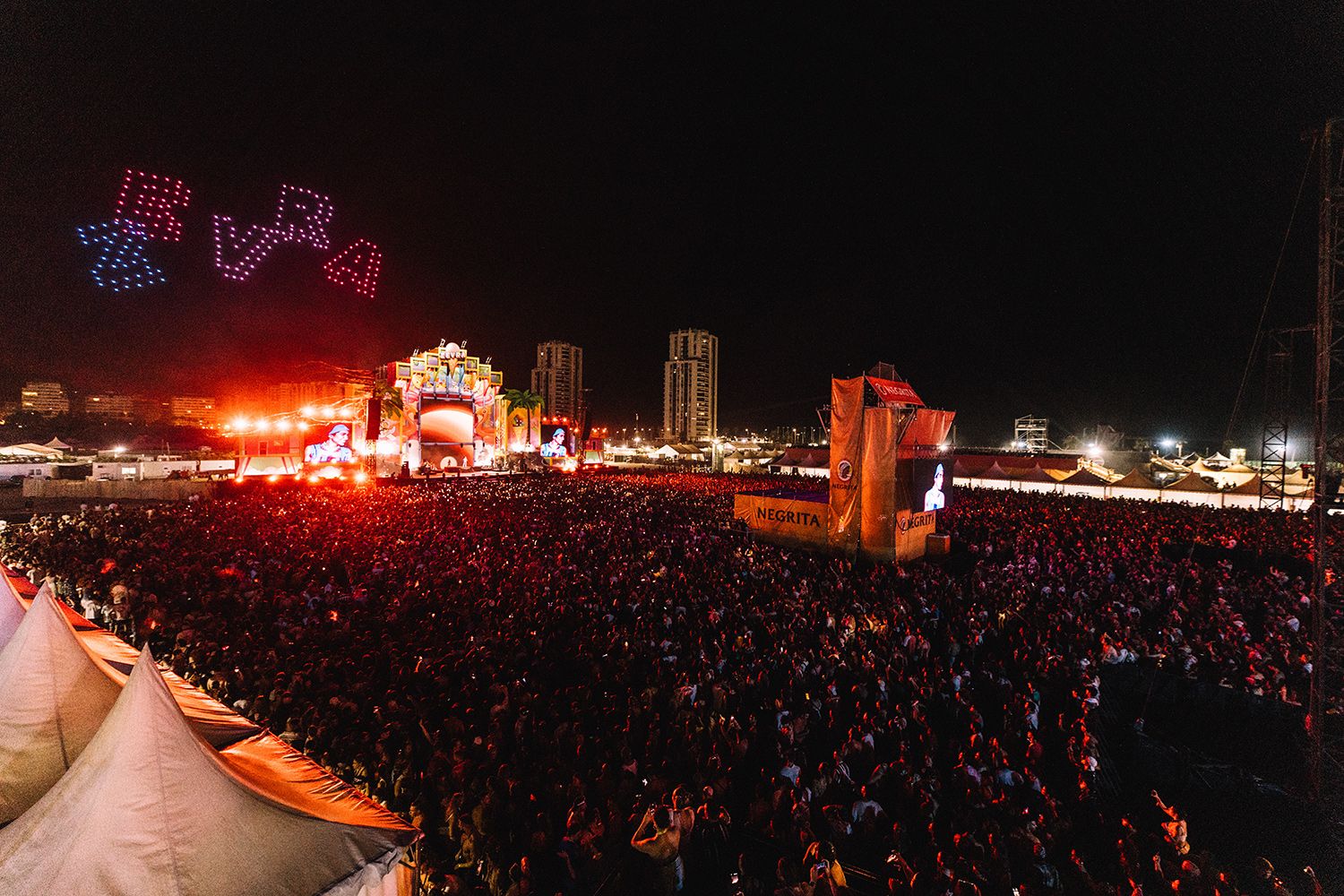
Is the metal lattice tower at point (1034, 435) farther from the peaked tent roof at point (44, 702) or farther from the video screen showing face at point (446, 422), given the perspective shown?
the peaked tent roof at point (44, 702)

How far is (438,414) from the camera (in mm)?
40250

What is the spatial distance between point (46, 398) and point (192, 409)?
1780 centimetres

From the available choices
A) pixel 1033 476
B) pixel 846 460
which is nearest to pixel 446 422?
pixel 846 460

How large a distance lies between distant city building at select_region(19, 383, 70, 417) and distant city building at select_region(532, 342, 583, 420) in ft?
207

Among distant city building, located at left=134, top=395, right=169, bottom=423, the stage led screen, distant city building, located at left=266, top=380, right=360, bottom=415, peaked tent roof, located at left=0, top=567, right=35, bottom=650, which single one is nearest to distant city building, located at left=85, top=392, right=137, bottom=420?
distant city building, located at left=134, top=395, right=169, bottom=423

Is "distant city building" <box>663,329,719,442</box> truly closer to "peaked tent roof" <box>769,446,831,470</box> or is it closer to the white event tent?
"peaked tent roof" <box>769,446,831,470</box>

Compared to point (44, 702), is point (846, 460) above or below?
above

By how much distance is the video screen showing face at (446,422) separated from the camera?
130ft

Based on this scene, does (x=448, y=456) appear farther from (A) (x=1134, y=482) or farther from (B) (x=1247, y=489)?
(B) (x=1247, y=489)

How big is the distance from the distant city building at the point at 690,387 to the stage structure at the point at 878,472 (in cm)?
8830

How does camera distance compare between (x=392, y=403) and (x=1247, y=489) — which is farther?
(x=392, y=403)


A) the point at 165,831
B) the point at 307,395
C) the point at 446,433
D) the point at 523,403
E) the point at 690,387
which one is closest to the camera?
the point at 165,831

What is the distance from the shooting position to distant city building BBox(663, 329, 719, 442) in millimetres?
104375

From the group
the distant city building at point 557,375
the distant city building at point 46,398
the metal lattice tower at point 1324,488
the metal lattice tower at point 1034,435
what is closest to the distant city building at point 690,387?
the distant city building at point 557,375
